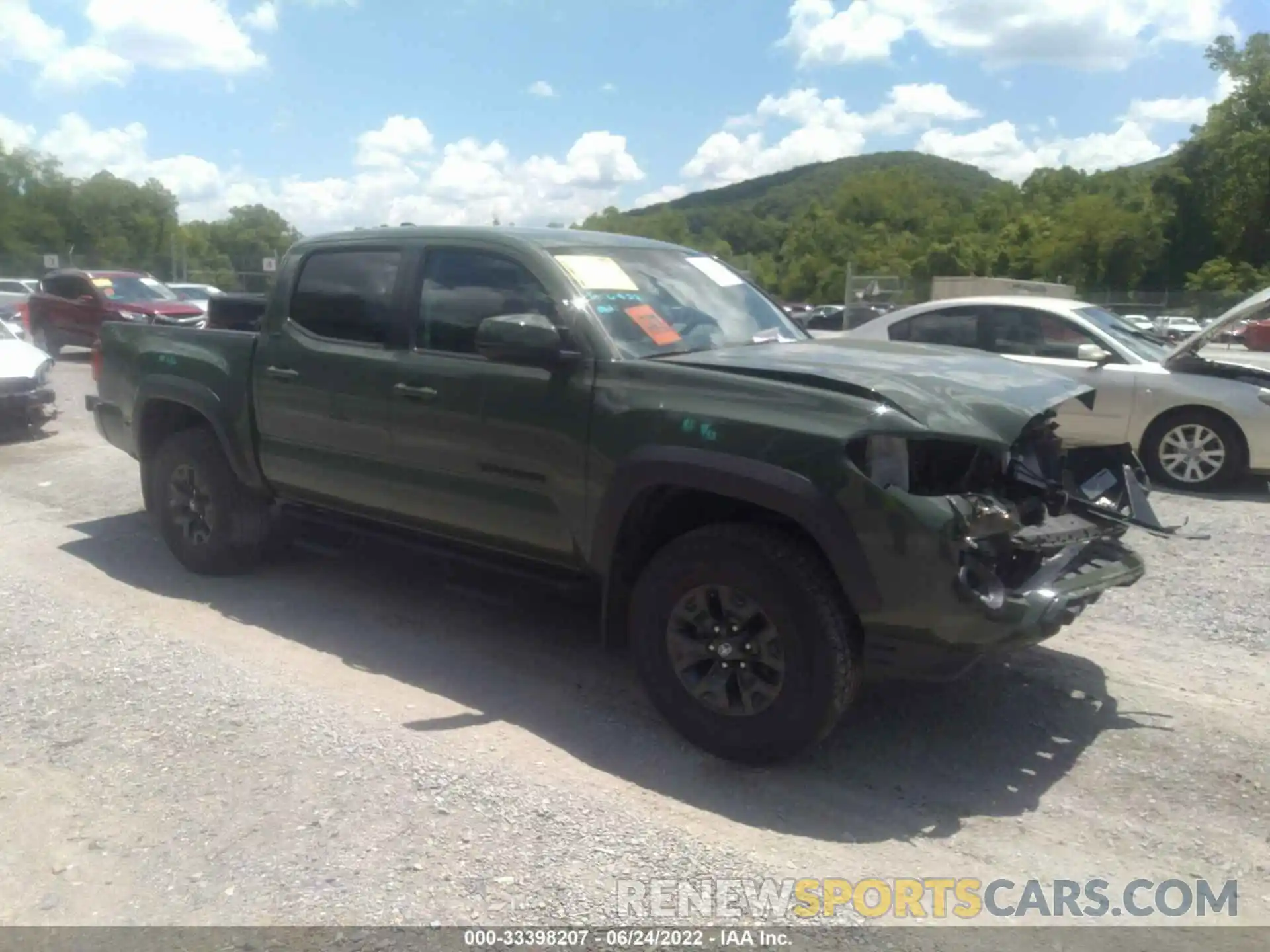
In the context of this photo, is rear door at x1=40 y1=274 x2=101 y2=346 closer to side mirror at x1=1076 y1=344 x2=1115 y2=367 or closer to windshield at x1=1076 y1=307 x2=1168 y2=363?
windshield at x1=1076 y1=307 x2=1168 y2=363

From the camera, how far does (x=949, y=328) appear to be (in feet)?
32.3

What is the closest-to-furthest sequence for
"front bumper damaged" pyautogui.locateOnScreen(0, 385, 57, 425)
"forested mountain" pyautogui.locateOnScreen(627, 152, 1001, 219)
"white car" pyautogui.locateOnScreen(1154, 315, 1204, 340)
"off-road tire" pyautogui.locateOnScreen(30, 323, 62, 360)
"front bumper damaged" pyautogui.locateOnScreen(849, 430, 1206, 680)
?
"front bumper damaged" pyautogui.locateOnScreen(849, 430, 1206, 680) → "front bumper damaged" pyautogui.locateOnScreen(0, 385, 57, 425) → "off-road tire" pyautogui.locateOnScreen(30, 323, 62, 360) → "white car" pyautogui.locateOnScreen(1154, 315, 1204, 340) → "forested mountain" pyautogui.locateOnScreen(627, 152, 1001, 219)

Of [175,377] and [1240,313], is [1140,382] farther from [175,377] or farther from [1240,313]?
[175,377]

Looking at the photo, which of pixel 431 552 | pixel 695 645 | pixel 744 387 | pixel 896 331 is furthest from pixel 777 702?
pixel 896 331

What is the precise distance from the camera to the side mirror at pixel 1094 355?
892 centimetres

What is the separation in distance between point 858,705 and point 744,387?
1.50 meters

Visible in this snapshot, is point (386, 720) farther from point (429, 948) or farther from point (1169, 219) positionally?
point (1169, 219)

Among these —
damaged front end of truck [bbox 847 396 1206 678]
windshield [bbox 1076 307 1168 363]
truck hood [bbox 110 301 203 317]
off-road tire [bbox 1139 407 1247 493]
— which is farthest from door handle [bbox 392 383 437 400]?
truck hood [bbox 110 301 203 317]

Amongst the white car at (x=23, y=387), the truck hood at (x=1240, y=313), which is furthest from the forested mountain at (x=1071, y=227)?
the truck hood at (x=1240, y=313)

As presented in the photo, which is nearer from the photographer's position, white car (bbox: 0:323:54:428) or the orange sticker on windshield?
the orange sticker on windshield

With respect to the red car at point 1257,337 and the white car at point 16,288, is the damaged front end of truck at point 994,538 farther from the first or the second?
the white car at point 16,288

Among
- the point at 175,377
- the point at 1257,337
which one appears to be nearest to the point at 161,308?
the point at 175,377

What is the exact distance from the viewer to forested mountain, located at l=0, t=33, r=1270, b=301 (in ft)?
193

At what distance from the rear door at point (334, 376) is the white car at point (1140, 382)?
4636 mm
